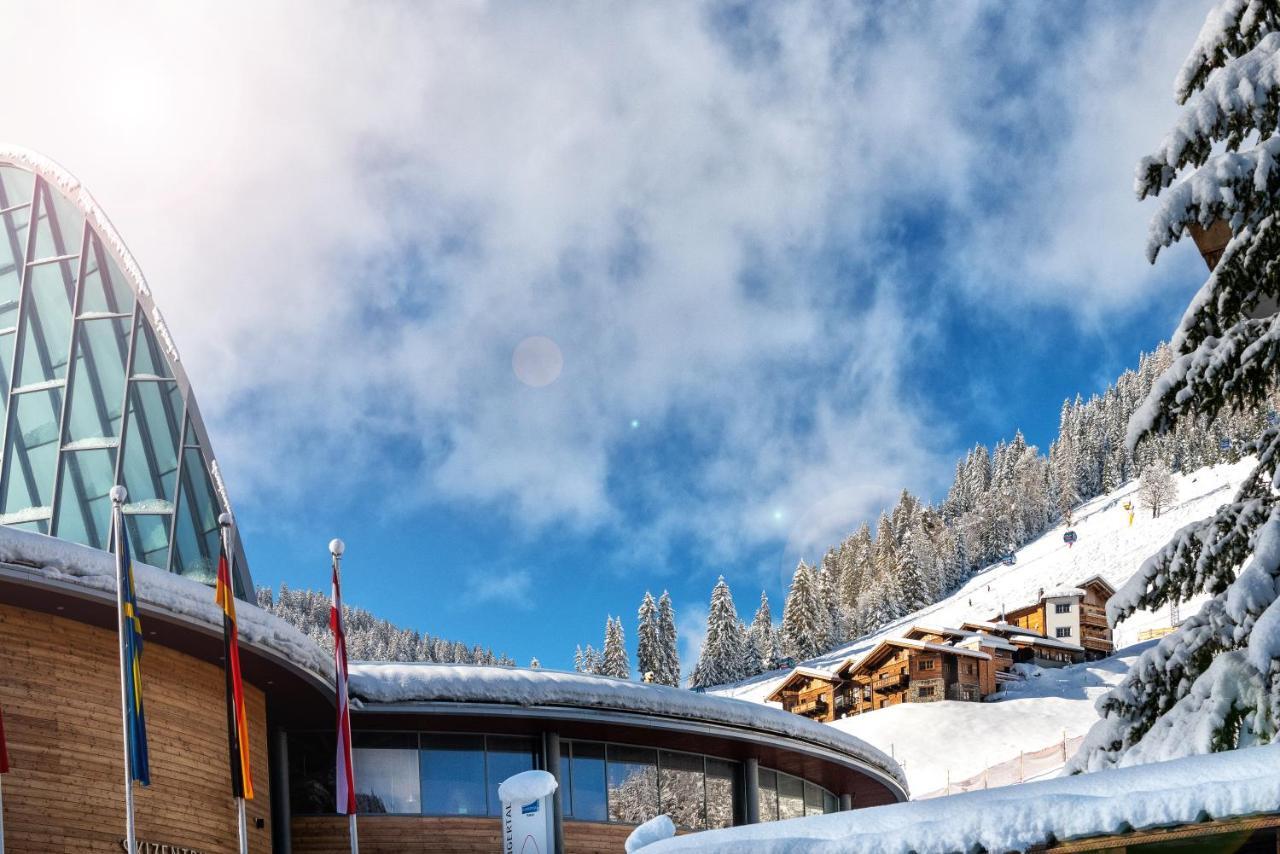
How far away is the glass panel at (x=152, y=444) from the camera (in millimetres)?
28609

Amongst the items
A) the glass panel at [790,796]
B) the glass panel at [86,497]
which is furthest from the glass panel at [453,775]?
the glass panel at [86,497]

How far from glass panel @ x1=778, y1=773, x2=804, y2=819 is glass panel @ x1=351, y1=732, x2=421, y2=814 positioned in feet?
27.3

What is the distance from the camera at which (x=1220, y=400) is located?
901 cm

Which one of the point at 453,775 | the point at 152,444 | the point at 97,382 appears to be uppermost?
the point at 97,382

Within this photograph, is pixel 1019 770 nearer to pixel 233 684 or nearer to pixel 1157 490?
pixel 233 684

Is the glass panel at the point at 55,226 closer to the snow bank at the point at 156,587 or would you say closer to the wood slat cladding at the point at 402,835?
the wood slat cladding at the point at 402,835

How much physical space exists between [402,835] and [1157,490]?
142133 mm

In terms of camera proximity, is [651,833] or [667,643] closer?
[651,833]

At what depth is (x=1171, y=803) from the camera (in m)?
6.13

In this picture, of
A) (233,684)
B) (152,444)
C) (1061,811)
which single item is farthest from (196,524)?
(1061,811)

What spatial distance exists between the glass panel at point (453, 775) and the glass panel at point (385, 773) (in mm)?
207

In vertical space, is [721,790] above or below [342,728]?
below

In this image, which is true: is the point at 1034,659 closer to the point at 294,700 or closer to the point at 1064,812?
the point at 294,700

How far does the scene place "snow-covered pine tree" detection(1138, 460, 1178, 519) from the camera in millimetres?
149000
